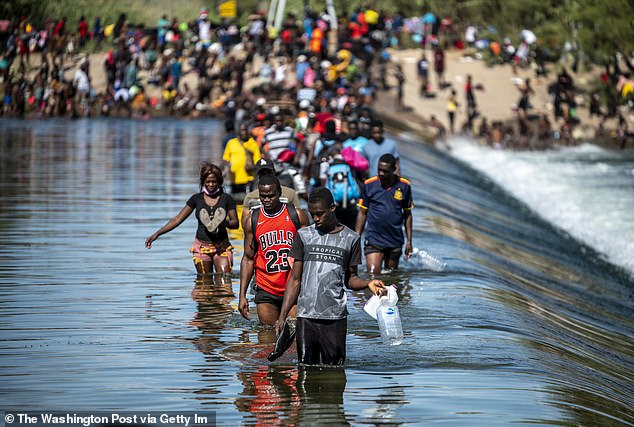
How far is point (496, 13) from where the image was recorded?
247ft

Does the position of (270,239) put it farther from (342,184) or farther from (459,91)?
(459,91)

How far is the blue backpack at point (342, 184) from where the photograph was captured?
1669cm

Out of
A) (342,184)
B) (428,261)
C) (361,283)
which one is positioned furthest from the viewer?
(342,184)

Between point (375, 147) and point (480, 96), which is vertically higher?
point (480, 96)

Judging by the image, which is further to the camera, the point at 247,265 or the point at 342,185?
the point at 342,185

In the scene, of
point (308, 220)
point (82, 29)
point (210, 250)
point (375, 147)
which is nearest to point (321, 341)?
point (308, 220)

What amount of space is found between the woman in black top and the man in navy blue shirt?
1.66 meters

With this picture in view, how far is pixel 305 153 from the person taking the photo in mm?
22953

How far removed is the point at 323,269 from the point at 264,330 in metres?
2.08

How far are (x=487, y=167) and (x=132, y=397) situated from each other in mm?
38322

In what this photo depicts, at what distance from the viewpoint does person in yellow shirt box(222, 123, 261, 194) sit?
18875mm

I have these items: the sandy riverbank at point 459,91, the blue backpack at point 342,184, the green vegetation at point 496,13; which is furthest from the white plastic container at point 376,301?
the sandy riverbank at point 459,91

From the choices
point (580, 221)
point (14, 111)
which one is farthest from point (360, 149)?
point (14, 111)

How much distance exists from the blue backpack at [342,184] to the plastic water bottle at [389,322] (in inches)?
248
